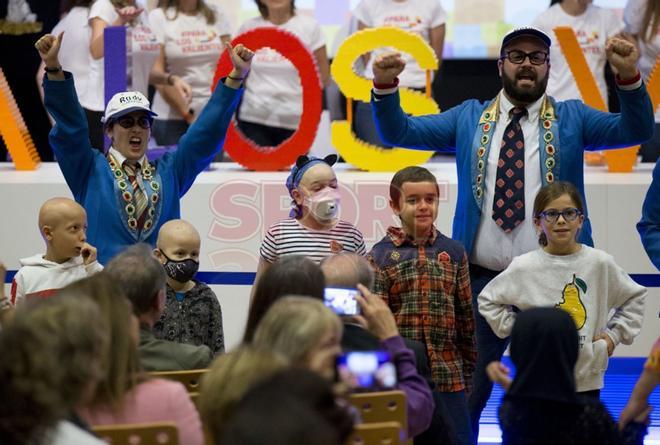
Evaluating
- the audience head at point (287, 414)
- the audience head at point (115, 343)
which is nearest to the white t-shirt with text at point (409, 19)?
the audience head at point (115, 343)

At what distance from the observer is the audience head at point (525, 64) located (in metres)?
4.75

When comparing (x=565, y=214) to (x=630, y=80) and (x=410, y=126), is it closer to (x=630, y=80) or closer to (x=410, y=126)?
(x=630, y=80)

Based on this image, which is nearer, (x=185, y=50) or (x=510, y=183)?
(x=510, y=183)

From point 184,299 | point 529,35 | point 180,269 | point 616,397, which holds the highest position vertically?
point 529,35

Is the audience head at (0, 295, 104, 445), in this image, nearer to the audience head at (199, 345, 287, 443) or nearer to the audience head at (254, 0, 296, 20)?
the audience head at (199, 345, 287, 443)

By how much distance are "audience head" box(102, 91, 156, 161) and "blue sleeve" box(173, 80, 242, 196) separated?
20 centimetres

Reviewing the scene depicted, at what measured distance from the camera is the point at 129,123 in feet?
15.6

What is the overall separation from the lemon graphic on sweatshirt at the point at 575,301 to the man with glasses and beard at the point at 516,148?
376mm

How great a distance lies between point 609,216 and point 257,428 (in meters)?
4.90

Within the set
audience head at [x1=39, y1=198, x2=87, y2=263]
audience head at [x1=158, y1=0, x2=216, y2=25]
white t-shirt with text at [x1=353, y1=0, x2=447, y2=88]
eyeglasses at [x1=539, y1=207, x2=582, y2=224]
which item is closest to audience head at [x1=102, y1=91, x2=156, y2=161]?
audience head at [x1=39, y1=198, x2=87, y2=263]

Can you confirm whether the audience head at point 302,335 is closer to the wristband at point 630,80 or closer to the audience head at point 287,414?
the audience head at point 287,414

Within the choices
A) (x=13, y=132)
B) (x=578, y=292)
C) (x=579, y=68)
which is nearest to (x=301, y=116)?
(x=579, y=68)

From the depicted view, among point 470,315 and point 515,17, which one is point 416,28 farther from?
point 470,315

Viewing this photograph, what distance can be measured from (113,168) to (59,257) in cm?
50
